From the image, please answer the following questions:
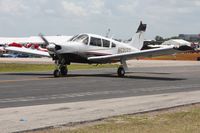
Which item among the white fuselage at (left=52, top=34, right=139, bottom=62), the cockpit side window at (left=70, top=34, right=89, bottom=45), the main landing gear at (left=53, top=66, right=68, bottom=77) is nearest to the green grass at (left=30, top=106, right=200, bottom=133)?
the main landing gear at (left=53, top=66, right=68, bottom=77)

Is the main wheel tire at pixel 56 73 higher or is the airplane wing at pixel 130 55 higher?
the airplane wing at pixel 130 55

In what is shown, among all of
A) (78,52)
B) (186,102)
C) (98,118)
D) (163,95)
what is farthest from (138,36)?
(98,118)

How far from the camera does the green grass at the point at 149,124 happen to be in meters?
9.67

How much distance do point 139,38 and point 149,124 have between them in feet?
78.3

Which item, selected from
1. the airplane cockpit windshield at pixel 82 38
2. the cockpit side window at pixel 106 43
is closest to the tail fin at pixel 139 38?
the cockpit side window at pixel 106 43

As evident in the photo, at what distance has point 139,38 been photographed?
34.1 metres

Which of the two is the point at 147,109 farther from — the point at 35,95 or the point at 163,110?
the point at 35,95

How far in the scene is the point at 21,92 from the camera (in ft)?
59.4

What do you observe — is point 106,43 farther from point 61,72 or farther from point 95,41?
point 61,72

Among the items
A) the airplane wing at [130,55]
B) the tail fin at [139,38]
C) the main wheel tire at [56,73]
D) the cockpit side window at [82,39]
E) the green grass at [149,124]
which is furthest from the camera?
the tail fin at [139,38]

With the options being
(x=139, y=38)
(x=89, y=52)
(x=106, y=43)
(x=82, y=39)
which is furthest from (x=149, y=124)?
(x=139, y=38)

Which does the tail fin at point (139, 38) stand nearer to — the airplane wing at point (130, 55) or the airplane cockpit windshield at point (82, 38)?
the airplane wing at point (130, 55)

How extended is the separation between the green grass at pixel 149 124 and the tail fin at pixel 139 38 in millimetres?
21769

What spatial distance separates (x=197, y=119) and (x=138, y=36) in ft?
76.4
